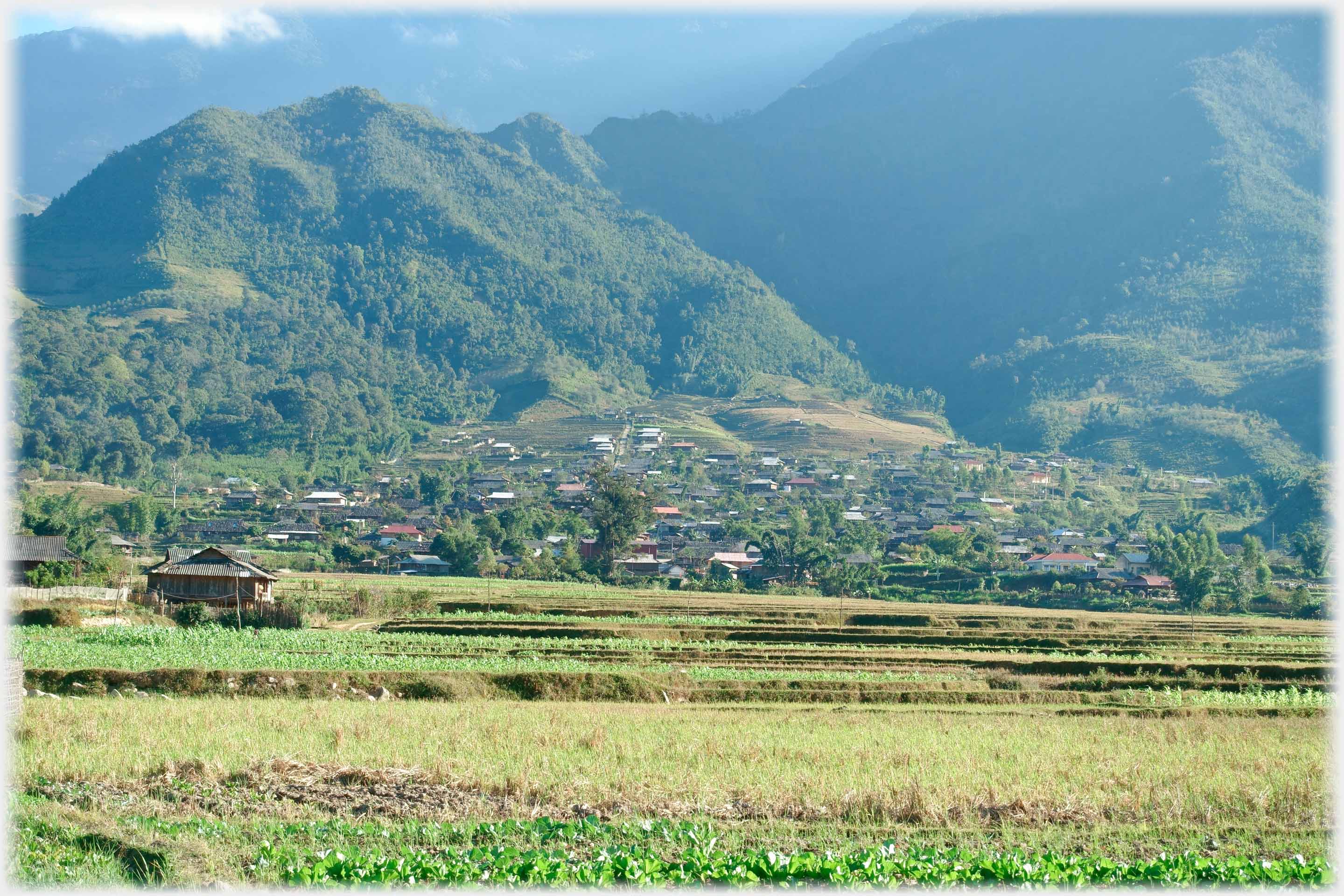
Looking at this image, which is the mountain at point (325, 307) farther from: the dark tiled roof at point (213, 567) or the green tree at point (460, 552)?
the dark tiled roof at point (213, 567)

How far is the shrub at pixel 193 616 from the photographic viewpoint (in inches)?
1341

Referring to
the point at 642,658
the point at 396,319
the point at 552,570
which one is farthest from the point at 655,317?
the point at 642,658

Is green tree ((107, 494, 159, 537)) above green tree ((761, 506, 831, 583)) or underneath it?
above

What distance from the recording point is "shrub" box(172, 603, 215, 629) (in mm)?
34062

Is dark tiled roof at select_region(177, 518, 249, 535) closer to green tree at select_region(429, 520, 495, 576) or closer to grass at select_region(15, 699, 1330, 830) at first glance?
green tree at select_region(429, 520, 495, 576)

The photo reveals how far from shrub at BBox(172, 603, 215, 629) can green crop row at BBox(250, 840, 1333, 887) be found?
83.8ft

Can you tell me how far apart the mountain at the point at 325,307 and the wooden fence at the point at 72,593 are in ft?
200

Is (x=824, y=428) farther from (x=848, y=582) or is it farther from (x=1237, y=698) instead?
(x=1237, y=698)

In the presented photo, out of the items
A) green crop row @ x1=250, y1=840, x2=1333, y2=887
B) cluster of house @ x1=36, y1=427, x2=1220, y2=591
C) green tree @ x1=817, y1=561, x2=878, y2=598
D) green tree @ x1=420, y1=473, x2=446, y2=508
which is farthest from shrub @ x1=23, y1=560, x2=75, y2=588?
green tree @ x1=420, y1=473, x2=446, y2=508

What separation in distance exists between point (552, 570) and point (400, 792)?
5198cm

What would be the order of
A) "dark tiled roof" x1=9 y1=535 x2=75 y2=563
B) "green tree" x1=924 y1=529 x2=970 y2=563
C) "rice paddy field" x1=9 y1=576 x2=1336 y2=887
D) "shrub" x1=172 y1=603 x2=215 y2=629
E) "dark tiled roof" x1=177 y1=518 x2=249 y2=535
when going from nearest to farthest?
"rice paddy field" x1=9 y1=576 x2=1336 y2=887
"shrub" x1=172 y1=603 x2=215 y2=629
"dark tiled roof" x1=9 y1=535 x2=75 y2=563
"dark tiled roof" x1=177 y1=518 x2=249 y2=535
"green tree" x1=924 y1=529 x2=970 y2=563

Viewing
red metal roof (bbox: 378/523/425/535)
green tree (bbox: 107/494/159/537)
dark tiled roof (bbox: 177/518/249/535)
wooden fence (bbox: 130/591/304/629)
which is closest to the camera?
wooden fence (bbox: 130/591/304/629)

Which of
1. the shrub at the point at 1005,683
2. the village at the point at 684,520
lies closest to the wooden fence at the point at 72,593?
the village at the point at 684,520

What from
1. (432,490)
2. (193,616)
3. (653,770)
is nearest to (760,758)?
(653,770)
